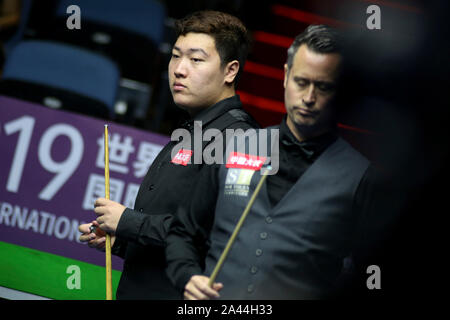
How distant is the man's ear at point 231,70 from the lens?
143 centimetres

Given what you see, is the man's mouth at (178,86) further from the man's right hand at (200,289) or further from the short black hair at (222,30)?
the man's right hand at (200,289)

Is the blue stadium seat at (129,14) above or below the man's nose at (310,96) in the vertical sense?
above

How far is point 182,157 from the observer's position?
139 centimetres

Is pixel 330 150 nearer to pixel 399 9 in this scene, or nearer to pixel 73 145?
pixel 399 9

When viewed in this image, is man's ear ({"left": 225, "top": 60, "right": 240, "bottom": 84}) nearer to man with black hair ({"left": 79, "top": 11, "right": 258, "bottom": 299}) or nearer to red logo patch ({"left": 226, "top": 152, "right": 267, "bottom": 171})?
man with black hair ({"left": 79, "top": 11, "right": 258, "bottom": 299})

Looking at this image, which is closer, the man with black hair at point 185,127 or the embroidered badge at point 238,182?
the embroidered badge at point 238,182

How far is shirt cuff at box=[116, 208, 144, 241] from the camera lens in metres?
1.30

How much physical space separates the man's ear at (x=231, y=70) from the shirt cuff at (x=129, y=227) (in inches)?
15.0

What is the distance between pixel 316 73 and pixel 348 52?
8cm

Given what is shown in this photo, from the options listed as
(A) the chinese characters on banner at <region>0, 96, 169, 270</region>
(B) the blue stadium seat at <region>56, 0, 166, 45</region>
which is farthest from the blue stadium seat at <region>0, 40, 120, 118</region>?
(A) the chinese characters on banner at <region>0, 96, 169, 270</region>

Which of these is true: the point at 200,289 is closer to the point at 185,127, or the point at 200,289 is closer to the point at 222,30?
the point at 185,127

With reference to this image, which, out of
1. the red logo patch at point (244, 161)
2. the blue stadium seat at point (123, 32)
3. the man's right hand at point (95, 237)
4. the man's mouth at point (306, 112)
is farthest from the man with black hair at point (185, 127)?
the blue stadium seat at point (123, 32)

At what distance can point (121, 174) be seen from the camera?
98.7 inches
